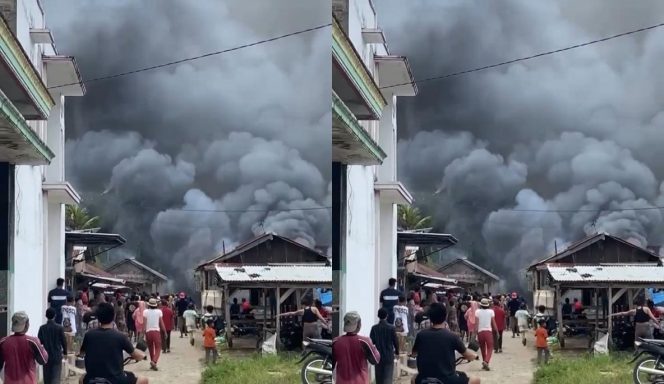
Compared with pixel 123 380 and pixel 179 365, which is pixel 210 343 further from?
pixel 123 380

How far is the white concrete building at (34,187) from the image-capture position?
4867 millimetres

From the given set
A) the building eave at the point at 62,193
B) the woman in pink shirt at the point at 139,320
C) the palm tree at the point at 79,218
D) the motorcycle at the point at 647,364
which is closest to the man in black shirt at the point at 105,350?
the woman in pink shirt at the point at 139,320

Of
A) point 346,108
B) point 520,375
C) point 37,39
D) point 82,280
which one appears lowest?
point 520,375

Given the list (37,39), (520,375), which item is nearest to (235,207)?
(37,39)

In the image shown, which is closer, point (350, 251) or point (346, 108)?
point (346, 108)

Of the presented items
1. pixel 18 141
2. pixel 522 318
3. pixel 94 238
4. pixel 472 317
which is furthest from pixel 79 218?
pixel 522 318

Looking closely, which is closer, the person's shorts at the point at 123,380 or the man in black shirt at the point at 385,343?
the person's shorts at the point at 123,380

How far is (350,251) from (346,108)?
0.79 metres

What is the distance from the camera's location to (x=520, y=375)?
4988mm

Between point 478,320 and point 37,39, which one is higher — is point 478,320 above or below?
below

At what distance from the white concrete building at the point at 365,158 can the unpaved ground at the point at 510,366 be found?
0.60 meters

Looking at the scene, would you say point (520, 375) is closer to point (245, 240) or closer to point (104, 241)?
point (245, 240)

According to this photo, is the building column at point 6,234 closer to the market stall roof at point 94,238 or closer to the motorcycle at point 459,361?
the market stall roof at point 94,238

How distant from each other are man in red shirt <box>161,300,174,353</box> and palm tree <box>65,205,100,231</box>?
530 millimetres
